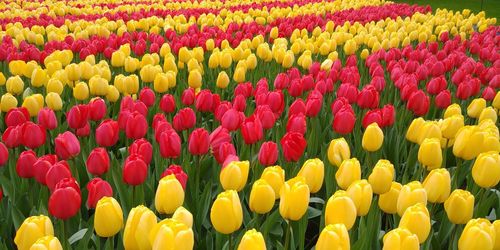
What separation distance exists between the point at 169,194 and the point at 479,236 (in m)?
0.95

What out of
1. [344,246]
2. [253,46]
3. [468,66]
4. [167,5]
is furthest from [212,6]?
[344,246]

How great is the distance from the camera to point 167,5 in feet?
37.6

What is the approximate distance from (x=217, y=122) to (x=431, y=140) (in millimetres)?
1552

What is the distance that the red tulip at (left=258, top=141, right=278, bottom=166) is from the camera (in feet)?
7.84

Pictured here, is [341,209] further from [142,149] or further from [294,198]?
[142,149]

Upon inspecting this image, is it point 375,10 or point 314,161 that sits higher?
point 314,161

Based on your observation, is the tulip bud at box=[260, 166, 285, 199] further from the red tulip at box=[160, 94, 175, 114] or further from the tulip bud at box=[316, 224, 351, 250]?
the red tulip at box=[160, 94, 175, 114]

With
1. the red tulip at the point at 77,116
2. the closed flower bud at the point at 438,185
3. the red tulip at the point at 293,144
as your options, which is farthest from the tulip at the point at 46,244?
the red tulip at the point at 77,116

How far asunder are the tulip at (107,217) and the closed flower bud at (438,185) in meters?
1.09

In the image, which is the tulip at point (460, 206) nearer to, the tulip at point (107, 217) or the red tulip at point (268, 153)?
the red tulip at point (268, 153)

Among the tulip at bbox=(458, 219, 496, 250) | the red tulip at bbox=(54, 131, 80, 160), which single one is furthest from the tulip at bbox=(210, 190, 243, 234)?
the red tulip at bbox=(54, 131, 80, 160)

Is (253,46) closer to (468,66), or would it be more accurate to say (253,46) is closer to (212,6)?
(468,66)

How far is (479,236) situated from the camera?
5.21ft

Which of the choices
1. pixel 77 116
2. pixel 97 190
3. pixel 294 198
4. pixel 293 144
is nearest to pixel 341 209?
pixel 294 198
